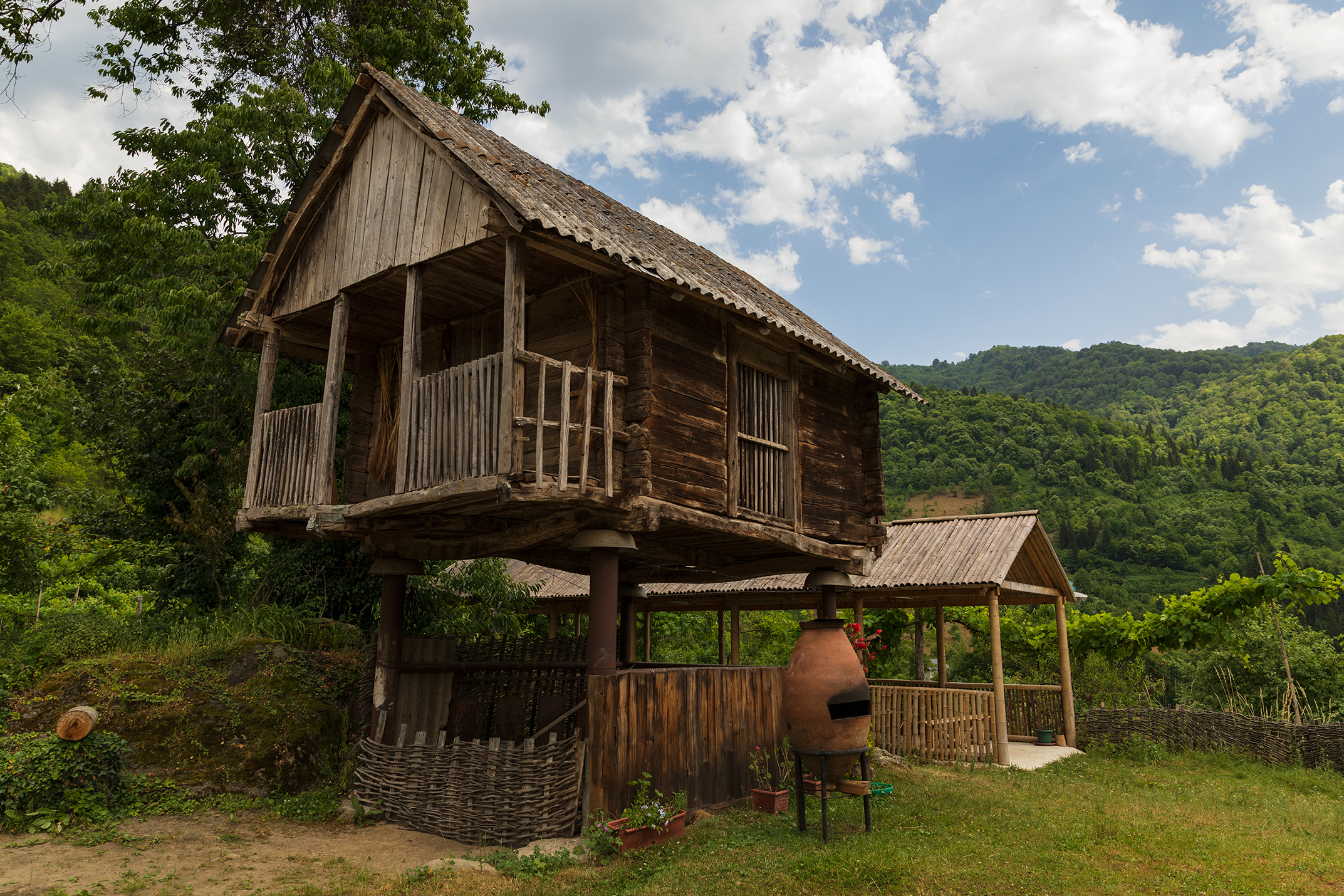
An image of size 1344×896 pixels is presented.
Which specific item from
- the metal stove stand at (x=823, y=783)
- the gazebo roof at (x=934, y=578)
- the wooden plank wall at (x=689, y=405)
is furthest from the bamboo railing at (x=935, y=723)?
the wooden plank wall at (x=689, y=405)

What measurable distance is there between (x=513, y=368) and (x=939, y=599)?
479 inches

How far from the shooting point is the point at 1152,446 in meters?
60.9

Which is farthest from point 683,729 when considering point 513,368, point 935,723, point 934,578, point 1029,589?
point 1029,589

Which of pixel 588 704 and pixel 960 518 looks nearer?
pixel 588 704

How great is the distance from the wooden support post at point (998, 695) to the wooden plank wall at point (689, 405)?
7786 millimetres

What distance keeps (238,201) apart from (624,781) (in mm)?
13579

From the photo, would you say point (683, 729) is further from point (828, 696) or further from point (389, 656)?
point (389, 656)

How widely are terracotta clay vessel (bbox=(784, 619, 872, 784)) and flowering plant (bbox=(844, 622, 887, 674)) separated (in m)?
0.96

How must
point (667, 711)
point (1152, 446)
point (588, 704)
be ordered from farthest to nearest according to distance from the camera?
1. point (1152, 446)
2. point (667, 711)
3. point (588, 704)

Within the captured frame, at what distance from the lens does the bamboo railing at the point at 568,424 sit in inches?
309

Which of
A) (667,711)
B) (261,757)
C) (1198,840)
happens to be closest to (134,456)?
(261,757)

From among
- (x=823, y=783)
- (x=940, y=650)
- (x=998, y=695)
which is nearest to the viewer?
(x=823, y=783)

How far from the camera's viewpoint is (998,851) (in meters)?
7.73

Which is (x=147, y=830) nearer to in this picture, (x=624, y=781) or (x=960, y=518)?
(x=624, y=781)
